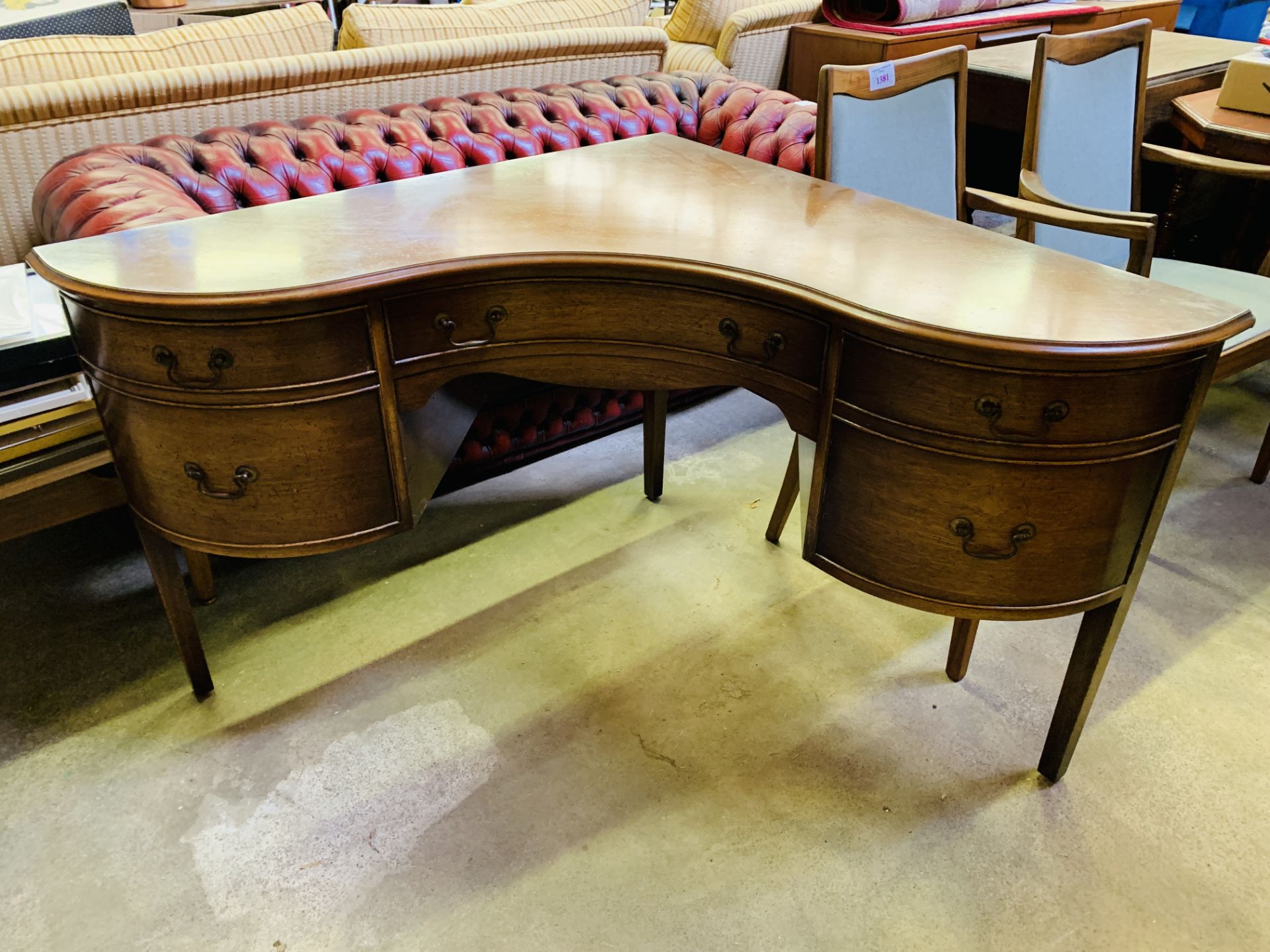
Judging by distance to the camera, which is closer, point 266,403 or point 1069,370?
point 1069,370

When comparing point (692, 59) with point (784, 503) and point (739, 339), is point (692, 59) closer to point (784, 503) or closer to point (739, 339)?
point (784, 503)

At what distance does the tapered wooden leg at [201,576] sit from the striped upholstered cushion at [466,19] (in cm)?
134

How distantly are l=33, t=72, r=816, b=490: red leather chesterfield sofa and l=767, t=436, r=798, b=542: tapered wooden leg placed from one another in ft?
1.99

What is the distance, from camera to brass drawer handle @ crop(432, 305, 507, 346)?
4.56 feet

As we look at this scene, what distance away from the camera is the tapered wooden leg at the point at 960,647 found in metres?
1.73

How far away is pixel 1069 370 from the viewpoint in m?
1.12

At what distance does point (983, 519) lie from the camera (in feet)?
4.08

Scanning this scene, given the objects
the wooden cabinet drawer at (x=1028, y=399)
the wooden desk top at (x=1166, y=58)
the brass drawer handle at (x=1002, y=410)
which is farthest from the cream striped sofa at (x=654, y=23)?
the brass drawer handle at (x=1002, y=410)

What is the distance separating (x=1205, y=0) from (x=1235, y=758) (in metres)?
4.92

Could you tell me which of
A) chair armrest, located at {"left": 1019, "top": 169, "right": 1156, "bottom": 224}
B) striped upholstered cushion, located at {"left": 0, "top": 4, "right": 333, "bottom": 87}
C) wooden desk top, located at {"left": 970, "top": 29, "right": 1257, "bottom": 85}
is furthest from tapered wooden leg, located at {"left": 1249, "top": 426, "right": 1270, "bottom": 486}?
striped upholstered cushion, located at {"left": 0, "top": 4, "right": 333, "bottom": 87}

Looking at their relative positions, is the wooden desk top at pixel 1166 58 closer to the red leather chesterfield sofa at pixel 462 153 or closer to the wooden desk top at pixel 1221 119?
the wooden desk top at pixel 1221 119

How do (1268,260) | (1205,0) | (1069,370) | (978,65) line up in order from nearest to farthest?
(1069,370)
(1268,260)
(978,65)
(1205,0)

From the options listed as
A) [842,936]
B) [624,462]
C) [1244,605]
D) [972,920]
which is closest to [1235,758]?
[1244,605]

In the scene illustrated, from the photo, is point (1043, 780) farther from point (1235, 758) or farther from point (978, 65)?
point (978, 65)
